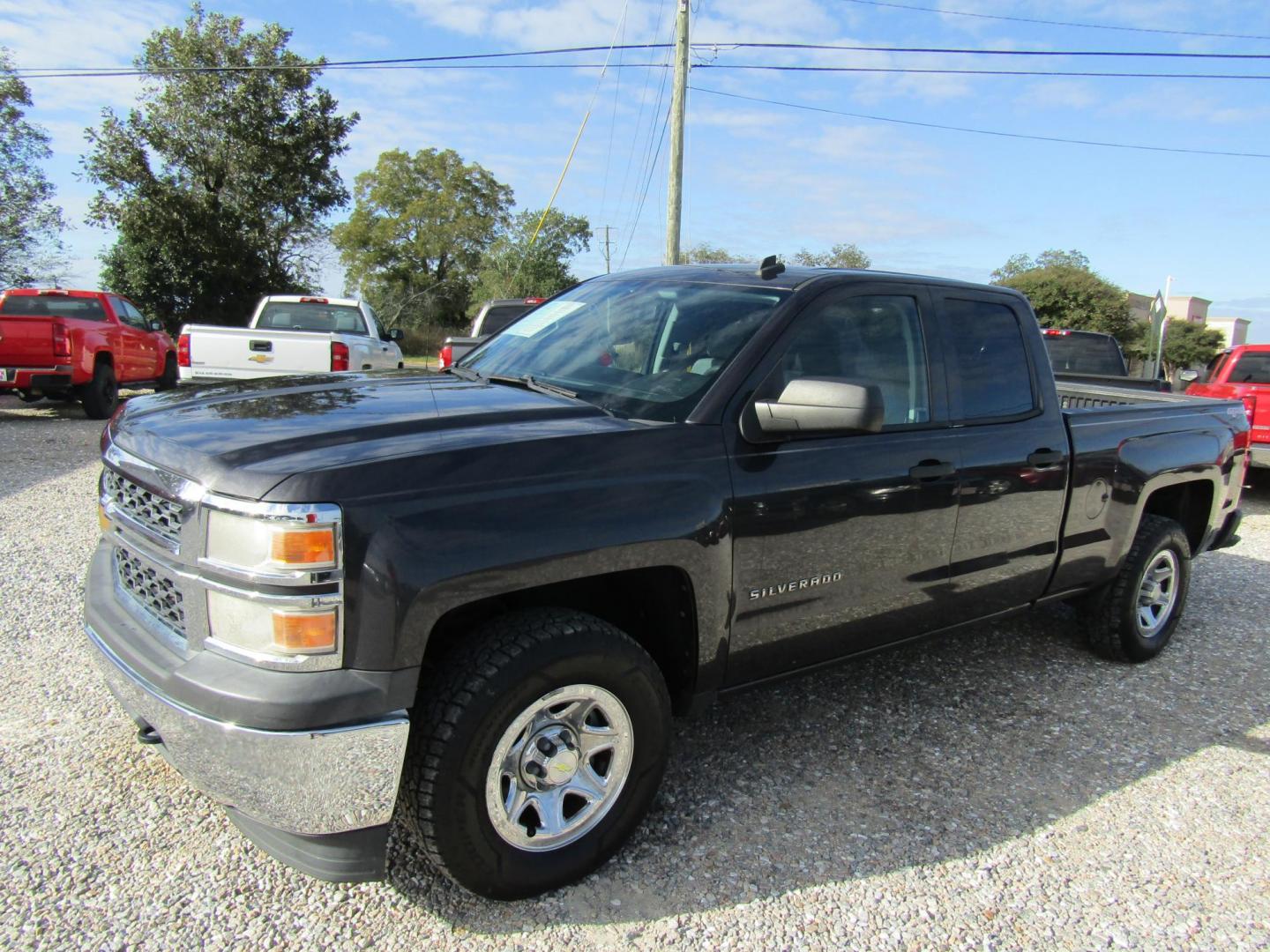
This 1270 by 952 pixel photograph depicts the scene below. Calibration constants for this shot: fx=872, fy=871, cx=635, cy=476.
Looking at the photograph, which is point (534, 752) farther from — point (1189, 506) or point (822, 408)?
point (1189, 506)

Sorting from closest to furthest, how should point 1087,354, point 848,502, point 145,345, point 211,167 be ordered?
point 848,502 → point 1087,354 → point 145,345 → point 211,167

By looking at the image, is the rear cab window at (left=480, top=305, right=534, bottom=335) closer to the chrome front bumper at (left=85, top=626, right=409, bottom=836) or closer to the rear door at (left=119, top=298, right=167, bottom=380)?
the rear door at (left=119, top=298, right=167, bottom=380)

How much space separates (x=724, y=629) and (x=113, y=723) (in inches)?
95.4

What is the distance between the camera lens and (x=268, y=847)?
2299 millimetres

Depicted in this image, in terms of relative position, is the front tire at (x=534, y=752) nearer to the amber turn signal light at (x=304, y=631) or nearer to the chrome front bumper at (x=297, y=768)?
the chrome front bumper at (x=297, y=768)

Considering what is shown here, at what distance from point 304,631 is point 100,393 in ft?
40.2

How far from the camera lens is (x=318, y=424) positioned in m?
2.48

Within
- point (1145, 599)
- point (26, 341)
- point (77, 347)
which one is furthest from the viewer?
point (77, 347)

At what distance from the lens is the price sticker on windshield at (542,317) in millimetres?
3750

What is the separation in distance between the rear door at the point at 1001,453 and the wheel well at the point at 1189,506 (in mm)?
1392

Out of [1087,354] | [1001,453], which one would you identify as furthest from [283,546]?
[1087,354]

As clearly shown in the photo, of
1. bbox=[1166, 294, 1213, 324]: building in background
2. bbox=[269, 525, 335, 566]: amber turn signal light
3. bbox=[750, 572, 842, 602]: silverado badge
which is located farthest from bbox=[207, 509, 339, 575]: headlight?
bbox=[1166, 294, 1213, 324]: building in background

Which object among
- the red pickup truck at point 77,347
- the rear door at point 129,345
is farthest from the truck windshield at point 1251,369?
the rear door at point 129,345

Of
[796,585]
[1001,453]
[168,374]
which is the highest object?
[1001,453]
